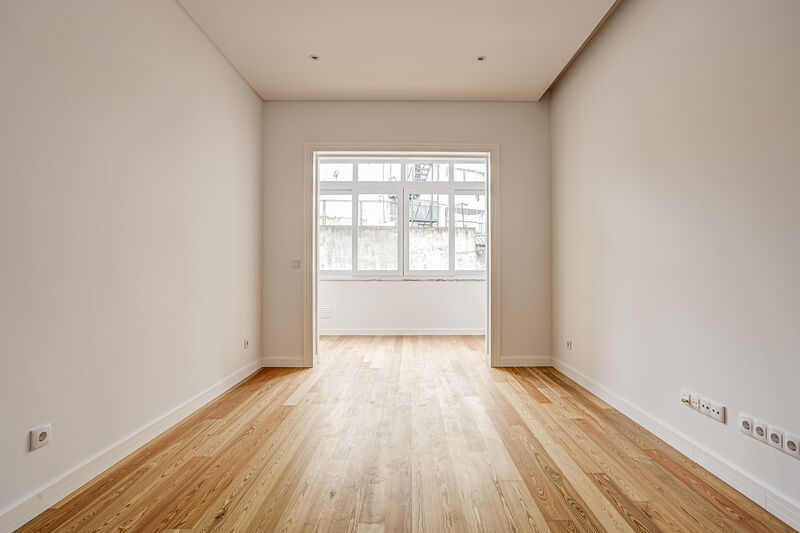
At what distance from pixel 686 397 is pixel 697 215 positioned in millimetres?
960

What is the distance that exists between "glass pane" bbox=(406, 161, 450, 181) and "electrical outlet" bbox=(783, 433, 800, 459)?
5.09m

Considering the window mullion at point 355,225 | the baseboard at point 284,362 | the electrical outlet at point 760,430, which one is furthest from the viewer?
the window mullion at point 355,225

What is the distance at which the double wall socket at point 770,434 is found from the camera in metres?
1.58

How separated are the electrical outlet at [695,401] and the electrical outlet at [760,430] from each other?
1.09ft

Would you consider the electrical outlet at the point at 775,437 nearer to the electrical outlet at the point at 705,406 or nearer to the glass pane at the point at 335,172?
the electrical outlet at the point at 705,406

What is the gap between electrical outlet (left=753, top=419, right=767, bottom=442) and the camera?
1706 millimetres

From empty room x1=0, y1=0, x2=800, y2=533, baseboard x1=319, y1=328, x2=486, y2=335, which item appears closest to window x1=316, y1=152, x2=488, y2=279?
baseboard x1=319, y1=328, x2=486, y2=335

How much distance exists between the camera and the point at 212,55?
3.14 m

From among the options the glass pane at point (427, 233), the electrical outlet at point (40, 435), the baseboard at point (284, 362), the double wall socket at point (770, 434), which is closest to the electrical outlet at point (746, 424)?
the double wall socket at point (770, 434)

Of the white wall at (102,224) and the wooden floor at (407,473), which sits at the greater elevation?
the white wall at (102,224)

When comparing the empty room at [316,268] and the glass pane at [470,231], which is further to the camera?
the glass pane at [470,231]

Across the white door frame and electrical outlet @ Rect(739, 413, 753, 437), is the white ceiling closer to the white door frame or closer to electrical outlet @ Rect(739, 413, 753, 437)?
the white door frame

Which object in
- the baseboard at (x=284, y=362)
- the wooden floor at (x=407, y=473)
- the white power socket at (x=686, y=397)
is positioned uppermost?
the white power socket at (x=686, y=397)

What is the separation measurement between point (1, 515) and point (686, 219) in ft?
10.7
